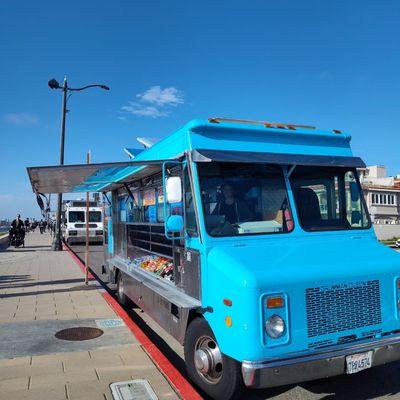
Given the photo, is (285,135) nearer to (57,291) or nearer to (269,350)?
(269,350)

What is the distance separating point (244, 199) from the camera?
15.6 feet

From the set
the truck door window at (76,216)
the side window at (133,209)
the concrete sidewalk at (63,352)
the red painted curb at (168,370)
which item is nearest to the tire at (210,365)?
the red painted curb at (168,370)

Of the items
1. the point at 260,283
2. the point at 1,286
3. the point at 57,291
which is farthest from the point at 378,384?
the point at 1,286

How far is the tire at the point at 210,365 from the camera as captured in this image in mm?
3932

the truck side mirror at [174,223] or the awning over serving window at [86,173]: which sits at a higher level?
the awning over serving window at [86,173]

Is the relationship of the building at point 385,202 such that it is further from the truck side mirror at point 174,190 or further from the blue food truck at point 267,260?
the truck side mirror at point 174,190

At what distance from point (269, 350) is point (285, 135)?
2.53 meters

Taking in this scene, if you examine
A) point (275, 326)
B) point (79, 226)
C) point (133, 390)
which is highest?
point (79, 226)

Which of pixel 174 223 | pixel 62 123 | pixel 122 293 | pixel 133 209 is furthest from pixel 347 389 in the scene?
pixel 62 123

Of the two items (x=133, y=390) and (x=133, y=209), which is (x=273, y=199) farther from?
(x=133, y=209)

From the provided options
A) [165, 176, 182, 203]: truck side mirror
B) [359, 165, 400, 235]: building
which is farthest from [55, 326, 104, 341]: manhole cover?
[359, 165, 400, 235]: building

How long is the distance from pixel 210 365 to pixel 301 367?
93 centimetres

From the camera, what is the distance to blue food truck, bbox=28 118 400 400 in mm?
3709

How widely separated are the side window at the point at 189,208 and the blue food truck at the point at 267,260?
0.01m
